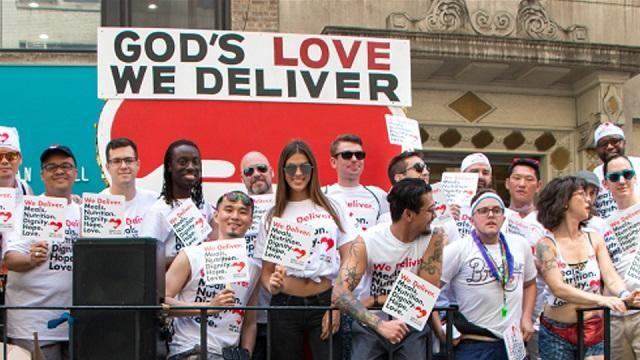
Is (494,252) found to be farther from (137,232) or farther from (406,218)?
(137,232)

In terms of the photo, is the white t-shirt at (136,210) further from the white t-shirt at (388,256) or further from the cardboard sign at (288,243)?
the white t-shirt at (388,256)

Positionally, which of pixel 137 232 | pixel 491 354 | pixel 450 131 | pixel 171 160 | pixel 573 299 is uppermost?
pixel 450 131

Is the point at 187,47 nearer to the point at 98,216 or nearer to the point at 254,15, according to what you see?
the point at 98,216

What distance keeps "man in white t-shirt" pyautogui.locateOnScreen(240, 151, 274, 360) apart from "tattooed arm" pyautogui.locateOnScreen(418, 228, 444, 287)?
1.07 m

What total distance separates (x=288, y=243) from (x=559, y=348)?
1.83 meters

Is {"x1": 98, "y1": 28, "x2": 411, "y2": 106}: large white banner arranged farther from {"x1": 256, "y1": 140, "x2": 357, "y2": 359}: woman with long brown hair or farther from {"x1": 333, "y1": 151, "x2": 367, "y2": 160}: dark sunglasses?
{"x1": 256, "y1": 140, "x2": 357, "y2": 359}: woman with long brown hair

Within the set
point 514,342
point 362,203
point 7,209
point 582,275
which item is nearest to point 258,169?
point 362,203

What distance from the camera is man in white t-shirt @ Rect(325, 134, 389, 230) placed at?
5957mm

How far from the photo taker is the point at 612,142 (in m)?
6.66

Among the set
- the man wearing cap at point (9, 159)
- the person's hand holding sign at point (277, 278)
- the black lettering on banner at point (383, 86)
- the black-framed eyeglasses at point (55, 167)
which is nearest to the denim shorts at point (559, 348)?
the person's hand holding sign at point (277, 278)

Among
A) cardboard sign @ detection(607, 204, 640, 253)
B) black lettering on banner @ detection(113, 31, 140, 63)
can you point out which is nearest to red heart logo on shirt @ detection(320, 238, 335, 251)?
cardboard sign @ detection(607, 204, 640, 253)

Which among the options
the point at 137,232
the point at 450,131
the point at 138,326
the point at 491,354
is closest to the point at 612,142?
the point at 491,354

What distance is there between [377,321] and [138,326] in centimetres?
123

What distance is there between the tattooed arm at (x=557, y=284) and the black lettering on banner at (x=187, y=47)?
3.08m
